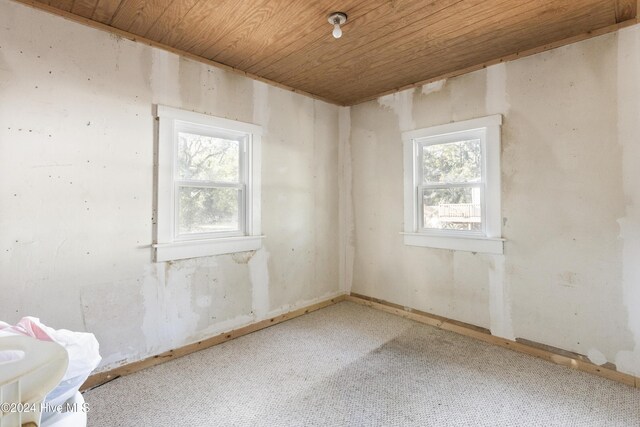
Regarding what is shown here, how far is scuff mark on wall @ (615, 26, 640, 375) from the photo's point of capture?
7.27 ft

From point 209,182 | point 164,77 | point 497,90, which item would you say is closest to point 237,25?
point 164,77

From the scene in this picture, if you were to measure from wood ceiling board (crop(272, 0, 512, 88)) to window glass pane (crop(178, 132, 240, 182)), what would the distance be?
2.87 feet

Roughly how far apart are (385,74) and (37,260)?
3.19m

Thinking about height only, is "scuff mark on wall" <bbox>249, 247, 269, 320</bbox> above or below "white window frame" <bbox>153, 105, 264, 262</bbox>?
below

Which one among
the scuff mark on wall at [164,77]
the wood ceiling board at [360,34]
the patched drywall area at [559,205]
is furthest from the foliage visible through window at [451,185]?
the scuff mark on wall at [164,77]

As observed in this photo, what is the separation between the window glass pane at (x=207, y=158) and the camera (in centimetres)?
279

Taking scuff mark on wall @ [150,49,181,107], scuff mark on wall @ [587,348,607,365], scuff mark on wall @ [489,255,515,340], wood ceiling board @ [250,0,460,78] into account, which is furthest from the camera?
scuff mark on wall @ [489,255,515,340]

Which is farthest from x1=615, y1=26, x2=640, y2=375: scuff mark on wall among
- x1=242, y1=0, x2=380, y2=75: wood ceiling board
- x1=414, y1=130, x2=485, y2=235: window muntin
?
x1=242, y1=0, x2=380, y2=75: wood ceiling board

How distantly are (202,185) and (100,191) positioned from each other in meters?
0.79

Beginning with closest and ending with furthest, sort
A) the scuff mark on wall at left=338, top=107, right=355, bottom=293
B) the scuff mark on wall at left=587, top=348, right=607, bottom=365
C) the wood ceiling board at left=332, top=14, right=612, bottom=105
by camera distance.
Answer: the scuff mark on wall at left=587, top=348, right=607, bottom=365, the wood ceiling board at left=332, top=14, right=612, bottom=105, the scuff mark on wall at left=338, top=107, right=355, bottom=293

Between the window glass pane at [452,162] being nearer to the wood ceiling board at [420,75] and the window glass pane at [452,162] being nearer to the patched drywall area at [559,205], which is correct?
the patched drywall area at [559,205]

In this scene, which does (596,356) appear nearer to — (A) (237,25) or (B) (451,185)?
(B) (451,185)

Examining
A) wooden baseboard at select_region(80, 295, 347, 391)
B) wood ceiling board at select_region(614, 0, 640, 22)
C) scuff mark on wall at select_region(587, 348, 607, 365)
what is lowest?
wooden baseboard at select_region(80, 295, 347, 391)

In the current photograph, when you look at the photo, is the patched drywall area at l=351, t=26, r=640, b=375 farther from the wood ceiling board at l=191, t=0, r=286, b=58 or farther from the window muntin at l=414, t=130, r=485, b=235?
the wood ceiling board at l=191, t=0, r=286, b=58
